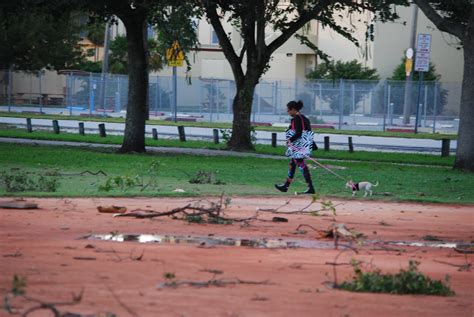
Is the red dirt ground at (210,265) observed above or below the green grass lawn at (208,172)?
above

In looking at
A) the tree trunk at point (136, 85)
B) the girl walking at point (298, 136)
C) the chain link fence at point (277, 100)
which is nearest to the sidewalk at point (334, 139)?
the chain link fence at point (277, 100)

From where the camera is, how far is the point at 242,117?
39.9 m

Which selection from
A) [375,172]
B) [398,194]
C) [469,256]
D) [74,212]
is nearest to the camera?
[469,256]

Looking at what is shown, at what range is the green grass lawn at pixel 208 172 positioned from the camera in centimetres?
2380

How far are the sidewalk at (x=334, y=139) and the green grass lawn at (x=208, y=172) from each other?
9.65 metres

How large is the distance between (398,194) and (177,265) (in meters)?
12.8

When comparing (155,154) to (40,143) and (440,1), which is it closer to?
(40,143)

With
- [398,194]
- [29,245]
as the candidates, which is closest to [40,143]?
[398,194]

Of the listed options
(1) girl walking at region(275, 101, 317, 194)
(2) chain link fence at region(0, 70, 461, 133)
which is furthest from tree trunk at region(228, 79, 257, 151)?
(1) girl walking at region(275, 101, 317, 194)

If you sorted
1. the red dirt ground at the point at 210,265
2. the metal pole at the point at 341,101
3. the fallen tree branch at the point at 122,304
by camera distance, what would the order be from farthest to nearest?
the metal pole at the point at 341,101
the red dirt ground at the point at 210,265
the fallen tree branch at the point at 122,304

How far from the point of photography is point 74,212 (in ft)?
60.7

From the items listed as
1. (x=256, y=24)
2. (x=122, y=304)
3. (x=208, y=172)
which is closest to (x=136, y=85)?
(x=256, y=24)

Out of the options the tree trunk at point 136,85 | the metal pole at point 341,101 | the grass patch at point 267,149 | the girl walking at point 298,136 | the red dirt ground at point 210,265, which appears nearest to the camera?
the red dirt ground at point 210,265

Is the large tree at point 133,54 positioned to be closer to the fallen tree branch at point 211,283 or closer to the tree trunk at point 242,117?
the tree trunk at point 242,117
